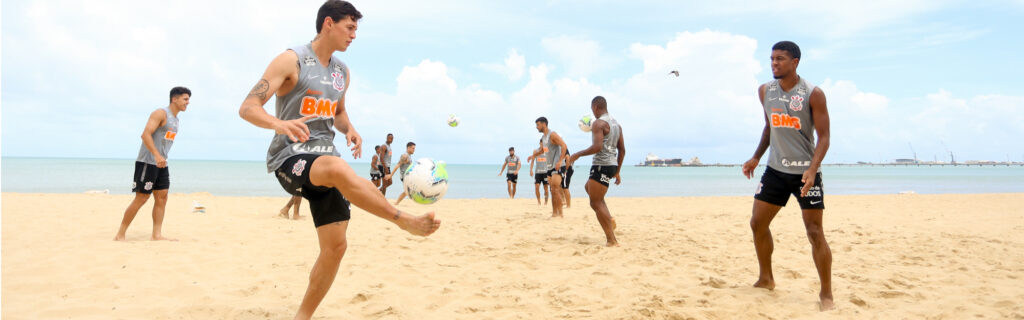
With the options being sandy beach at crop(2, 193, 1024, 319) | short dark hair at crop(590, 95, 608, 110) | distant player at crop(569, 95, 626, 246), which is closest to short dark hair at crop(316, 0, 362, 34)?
sandy beach at crop(2, 193, 1024, 319)

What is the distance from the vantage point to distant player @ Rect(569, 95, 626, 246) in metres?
6.45

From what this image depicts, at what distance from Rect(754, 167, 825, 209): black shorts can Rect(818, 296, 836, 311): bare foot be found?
0.68 metres

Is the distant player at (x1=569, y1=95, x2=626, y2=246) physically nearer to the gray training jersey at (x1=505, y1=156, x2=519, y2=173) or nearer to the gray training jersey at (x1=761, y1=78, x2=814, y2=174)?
the gray training jersey at (x1=761, y1=78, x2=814, y2=174)

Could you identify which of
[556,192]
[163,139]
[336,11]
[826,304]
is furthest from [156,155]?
[826,304]

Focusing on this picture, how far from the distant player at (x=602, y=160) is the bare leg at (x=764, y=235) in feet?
7.30

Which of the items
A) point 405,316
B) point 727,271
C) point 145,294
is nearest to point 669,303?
point 727,271

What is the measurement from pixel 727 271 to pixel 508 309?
8.33 ft

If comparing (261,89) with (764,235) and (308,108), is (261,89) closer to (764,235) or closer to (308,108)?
(308,108)

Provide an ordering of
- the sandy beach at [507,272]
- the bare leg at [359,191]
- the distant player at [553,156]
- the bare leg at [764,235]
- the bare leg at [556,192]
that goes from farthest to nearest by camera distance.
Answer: the bare leg at [556,192] < the distant player at [553,156] < the bare leg at [764,235] < the sandy beach at [507,272] < the bare leg at [359,191]

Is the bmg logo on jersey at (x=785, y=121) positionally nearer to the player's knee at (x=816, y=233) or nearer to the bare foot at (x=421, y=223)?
the player's knee at (x=816, y=233)

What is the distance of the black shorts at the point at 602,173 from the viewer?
648 cm

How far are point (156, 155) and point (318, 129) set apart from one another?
4.33 metres

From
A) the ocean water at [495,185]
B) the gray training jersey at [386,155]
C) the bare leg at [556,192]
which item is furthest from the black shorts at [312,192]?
the ocean water at [495,185]

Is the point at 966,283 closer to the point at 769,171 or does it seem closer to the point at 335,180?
the point at 769,171
